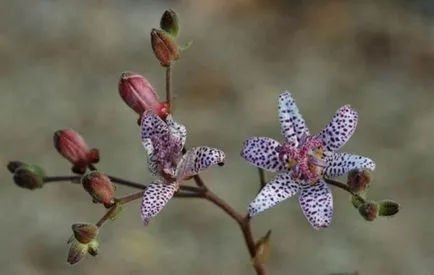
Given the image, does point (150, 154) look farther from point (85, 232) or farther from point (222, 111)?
point (222, 111)

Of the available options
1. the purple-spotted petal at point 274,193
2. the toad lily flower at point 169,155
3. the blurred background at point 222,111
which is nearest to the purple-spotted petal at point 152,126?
the toad lily flower at point 169,155

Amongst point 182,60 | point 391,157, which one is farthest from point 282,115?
point 182,60

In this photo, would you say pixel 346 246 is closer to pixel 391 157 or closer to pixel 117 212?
pixel 391 157

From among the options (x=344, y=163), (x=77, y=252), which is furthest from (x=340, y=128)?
(x=77, y=252)

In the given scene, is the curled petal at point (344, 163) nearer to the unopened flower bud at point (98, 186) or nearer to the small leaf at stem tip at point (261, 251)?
the small leaf at stem tip at point (261, 251)

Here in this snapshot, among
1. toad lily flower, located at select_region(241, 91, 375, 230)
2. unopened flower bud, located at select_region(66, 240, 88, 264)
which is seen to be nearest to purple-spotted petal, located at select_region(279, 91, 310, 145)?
toad lily flower, located at select_region(241, 91, 375, 230)

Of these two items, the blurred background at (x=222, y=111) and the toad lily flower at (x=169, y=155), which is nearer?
the toad lily flower at (x=169, y=155)
